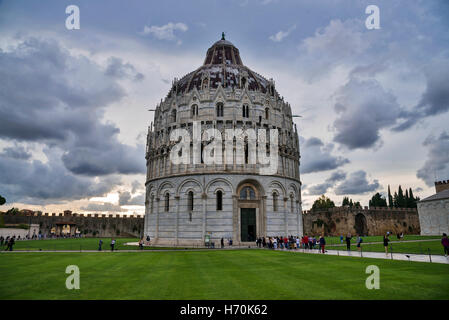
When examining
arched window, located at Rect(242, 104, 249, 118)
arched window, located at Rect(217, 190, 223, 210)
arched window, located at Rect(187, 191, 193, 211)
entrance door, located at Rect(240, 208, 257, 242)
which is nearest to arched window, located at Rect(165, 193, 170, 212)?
arched window, located at Rect(187, 191, 193, 211)

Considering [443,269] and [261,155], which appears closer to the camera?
[443,269]

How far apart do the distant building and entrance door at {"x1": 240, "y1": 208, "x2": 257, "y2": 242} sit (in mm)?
49994

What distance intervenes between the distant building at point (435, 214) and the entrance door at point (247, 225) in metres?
50.0

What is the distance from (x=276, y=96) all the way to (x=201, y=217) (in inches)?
983

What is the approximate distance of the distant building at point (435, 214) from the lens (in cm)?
6694

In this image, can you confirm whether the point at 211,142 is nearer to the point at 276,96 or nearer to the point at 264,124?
the point at 264,124

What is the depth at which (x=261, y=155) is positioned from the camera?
45844mm

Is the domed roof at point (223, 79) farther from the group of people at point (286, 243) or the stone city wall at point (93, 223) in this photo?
the stone city wall at point (93, 223)

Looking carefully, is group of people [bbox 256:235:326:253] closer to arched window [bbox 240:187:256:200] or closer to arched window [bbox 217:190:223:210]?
arched window [bbox 240:187:256:200]

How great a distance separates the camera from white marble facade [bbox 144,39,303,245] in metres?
43.4

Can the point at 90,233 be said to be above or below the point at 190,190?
below
